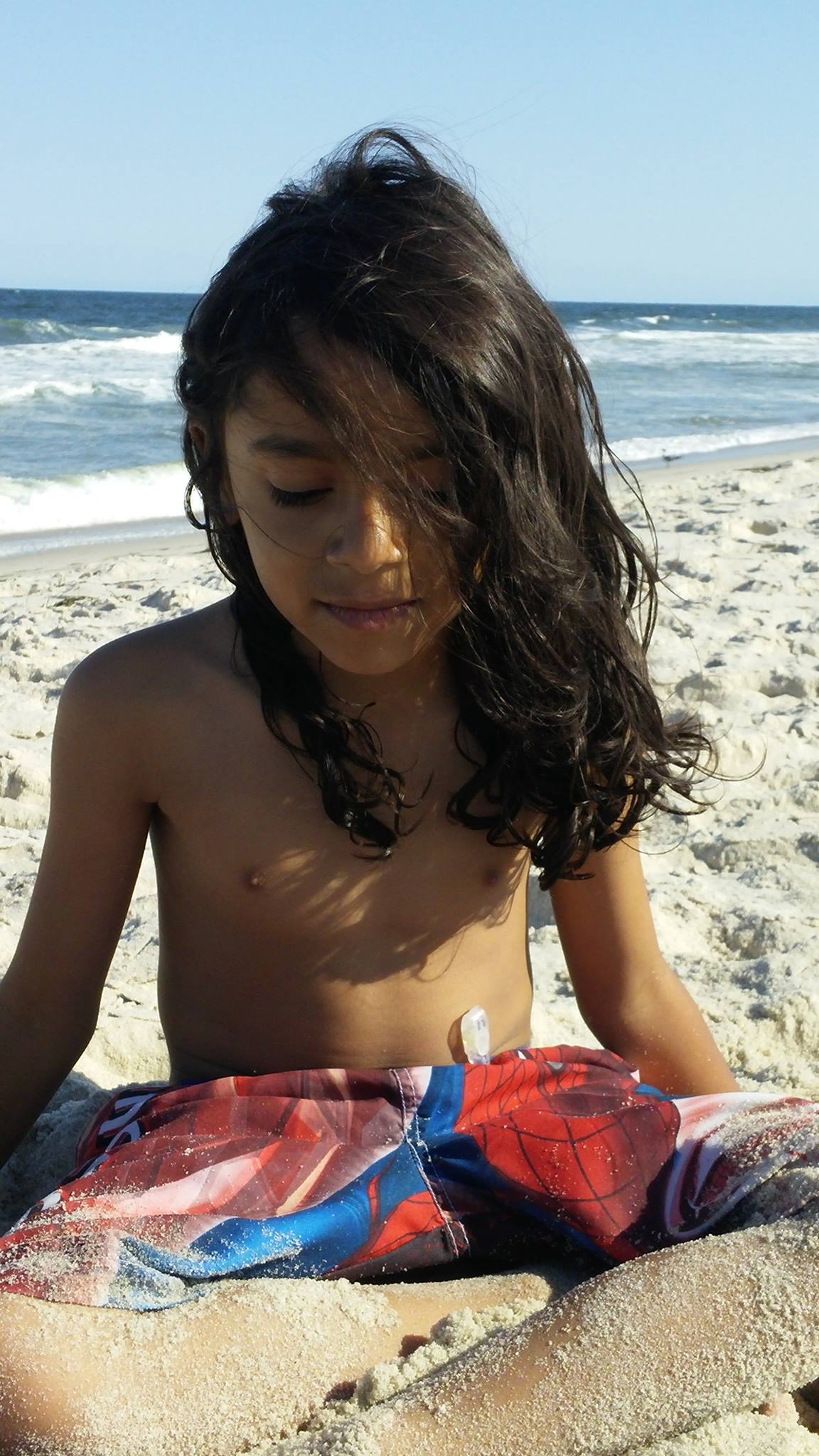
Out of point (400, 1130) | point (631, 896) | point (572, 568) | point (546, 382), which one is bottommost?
point (400, 1130)

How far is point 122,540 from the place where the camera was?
7.01m

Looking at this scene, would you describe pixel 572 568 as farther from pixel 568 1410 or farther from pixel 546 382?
pixel 568 1410

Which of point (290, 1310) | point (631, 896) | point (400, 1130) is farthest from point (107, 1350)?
point (631, 896)

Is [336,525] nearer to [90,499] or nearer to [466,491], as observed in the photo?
[466,491]

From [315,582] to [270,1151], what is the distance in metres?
0.57

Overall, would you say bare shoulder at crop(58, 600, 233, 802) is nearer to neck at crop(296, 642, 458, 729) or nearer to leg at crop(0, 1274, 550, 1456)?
neck at crop(296, 642, 458, 729)

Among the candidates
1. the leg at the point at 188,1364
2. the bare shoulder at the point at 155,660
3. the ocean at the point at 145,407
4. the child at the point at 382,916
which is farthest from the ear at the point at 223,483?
the leg at the point at 188,1364

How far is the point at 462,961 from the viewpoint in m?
1.61

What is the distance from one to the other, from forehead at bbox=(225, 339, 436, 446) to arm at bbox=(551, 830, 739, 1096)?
632mm

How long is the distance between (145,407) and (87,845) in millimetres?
11194

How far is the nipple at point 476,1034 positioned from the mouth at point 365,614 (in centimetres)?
49

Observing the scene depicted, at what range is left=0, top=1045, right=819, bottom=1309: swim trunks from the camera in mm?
1267

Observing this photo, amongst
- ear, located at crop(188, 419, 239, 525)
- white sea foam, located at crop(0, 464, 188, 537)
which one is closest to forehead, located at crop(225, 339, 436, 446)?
ear, located at crop(188, 419, 239, 525)

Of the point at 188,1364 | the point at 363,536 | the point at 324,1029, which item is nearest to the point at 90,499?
the point at 324,1029
